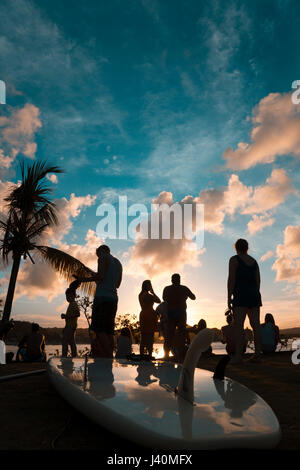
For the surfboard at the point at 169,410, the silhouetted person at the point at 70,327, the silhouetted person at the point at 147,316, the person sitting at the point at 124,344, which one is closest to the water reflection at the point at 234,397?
the surfboard at the point at 169,410

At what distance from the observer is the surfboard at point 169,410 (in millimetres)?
1306

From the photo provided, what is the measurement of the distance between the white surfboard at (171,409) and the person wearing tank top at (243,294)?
277cm

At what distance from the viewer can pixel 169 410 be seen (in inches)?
61.9

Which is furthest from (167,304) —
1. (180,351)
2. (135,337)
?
(135,337)

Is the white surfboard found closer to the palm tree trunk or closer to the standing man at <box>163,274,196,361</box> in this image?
the standing man at <box>163,274,196,361</box>

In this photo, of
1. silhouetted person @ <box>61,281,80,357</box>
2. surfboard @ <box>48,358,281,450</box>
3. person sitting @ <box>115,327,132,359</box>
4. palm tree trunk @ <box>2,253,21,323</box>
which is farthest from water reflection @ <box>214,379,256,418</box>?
palm tree trunk @ <box>2,253,21,323</box>

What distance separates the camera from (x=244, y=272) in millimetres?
5176

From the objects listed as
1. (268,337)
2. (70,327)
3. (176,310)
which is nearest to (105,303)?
(176,310)

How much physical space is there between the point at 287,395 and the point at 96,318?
96.9 inches

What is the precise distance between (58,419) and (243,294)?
3.52 m

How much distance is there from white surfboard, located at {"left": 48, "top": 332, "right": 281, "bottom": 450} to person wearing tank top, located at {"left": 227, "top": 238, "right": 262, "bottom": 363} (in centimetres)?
277

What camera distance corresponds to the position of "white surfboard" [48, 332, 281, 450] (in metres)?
1.31
